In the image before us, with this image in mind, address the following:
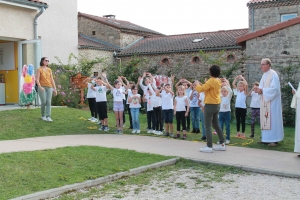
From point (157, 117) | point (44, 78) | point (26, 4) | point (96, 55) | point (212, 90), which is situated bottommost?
point (157, 117)

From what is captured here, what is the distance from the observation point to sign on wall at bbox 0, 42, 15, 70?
16.1m

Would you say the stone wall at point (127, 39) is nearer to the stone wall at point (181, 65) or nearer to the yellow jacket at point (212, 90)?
the stone wall at point (181, 65)

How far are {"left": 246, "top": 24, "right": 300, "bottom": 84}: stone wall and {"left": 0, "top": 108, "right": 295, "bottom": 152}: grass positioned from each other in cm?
603

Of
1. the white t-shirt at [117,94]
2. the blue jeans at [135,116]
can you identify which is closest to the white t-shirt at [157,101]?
the blue jeans at [135,116]

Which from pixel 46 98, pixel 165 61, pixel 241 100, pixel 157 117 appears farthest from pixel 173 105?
pixel 165 61

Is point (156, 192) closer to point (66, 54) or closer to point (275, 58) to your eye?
point (275, 58)

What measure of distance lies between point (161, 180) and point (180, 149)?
271cm

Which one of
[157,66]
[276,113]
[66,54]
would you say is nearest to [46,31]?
[66,54]

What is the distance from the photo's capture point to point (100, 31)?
3117cm

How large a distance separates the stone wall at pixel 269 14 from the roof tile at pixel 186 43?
5.33ft

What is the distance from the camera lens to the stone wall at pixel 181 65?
1005 inches

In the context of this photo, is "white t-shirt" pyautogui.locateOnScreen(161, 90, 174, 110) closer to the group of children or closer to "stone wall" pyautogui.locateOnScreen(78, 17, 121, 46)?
the group of children

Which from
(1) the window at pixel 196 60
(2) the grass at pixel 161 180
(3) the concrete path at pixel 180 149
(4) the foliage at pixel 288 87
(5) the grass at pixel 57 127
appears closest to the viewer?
(2) the grass at pixel 161 180

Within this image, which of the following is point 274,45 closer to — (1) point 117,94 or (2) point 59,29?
(1) point 117,94
